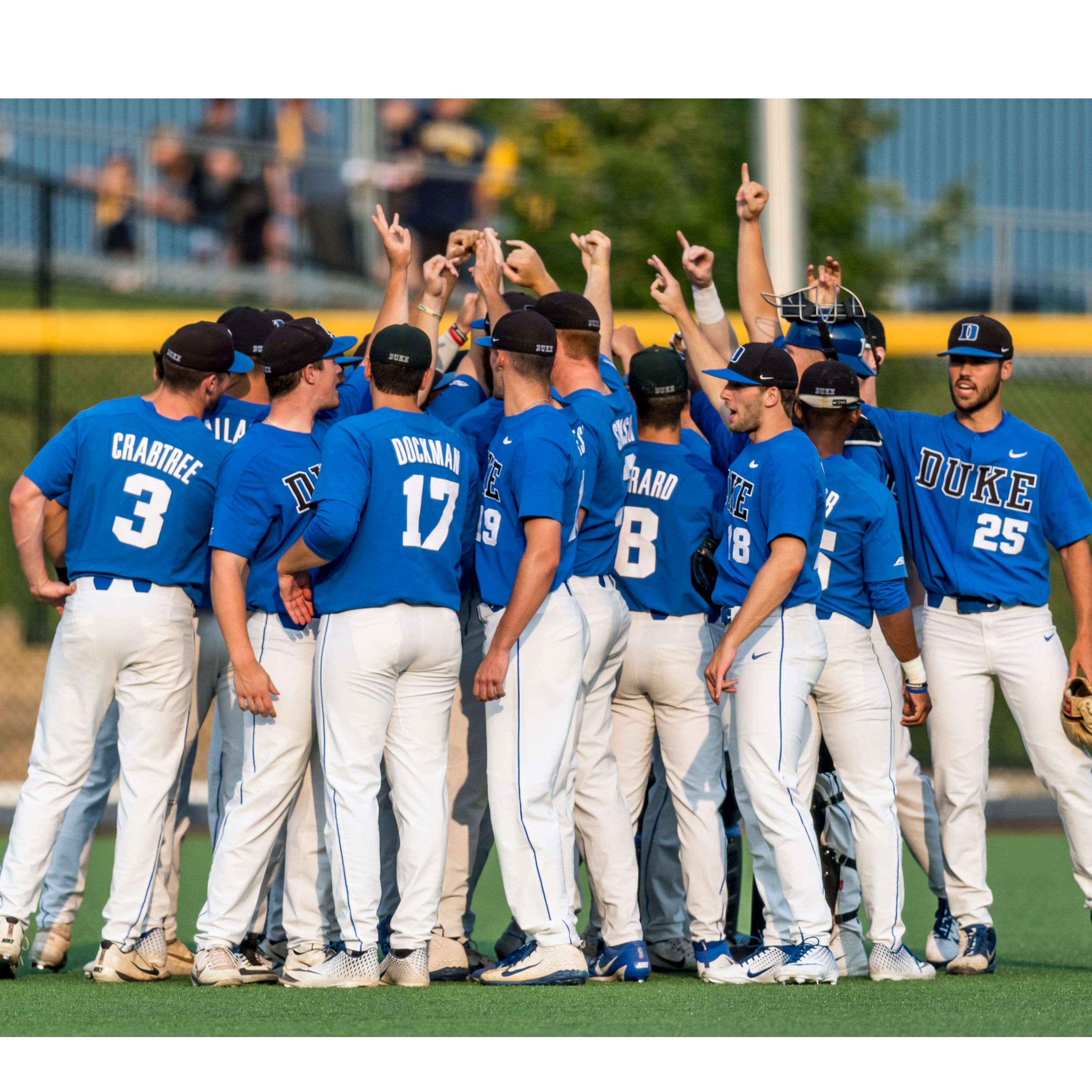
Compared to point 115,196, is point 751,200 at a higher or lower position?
lower

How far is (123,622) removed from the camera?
17.0 feet

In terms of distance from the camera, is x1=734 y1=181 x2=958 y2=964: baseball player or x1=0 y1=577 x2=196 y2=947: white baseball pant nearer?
x1=0 y1=577 x2=196 y2=947: white baseball pant

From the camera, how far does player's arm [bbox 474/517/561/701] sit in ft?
16.3

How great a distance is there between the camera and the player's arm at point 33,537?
5.25m

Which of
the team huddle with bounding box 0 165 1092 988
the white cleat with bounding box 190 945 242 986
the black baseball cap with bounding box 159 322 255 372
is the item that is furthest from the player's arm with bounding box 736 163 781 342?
the white cleat with bounding box 190 945 242 986

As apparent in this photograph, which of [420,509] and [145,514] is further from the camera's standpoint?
[145,514]

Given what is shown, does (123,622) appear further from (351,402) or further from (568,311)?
(568,311)

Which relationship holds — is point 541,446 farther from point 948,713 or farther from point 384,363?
point 948,713

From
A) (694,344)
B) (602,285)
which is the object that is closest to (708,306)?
(694,344)

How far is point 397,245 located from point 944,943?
3.40 metres

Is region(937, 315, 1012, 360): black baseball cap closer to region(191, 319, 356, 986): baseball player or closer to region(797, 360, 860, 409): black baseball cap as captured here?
region(797, 360, 860, 409): black baseball cap

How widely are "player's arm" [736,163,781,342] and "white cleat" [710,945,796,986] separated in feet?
8.13

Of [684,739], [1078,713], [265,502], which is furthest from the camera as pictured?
[684,739]

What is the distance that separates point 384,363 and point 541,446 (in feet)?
2.01
